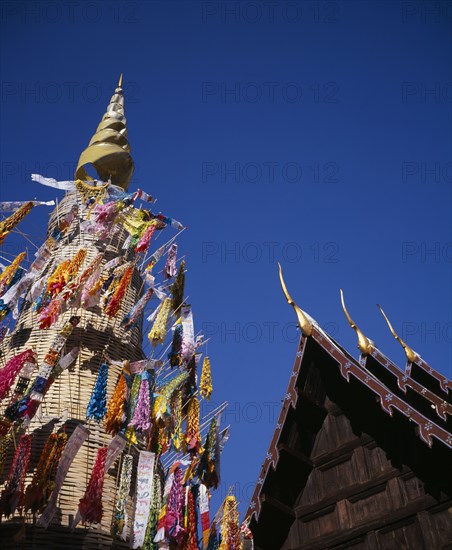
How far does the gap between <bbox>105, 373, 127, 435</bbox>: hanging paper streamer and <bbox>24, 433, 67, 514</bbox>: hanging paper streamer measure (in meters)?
0.88

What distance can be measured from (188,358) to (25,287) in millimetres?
4259

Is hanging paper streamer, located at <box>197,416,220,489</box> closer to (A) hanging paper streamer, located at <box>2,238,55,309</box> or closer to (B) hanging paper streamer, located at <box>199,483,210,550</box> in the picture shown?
(B) hanging paper streamer, located at <box>199,483,210,550</box>

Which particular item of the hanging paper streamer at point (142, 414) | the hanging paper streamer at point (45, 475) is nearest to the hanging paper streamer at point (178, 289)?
the hanging paper streamer at point (142, 414)

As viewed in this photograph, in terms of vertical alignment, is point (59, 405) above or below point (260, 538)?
above

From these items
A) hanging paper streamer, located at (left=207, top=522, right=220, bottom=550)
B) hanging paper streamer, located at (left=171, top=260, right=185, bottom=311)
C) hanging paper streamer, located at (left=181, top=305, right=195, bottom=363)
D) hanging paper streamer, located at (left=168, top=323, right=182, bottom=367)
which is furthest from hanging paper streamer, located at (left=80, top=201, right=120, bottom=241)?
Answer: hanging paper streamer, located at (left=207, top=522, right=220, bottom=550)

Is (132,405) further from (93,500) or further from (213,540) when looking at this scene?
(213,540)

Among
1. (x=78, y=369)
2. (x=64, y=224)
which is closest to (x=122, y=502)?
(x=78, y=369)

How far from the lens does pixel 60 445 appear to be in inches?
434

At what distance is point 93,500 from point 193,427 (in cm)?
312

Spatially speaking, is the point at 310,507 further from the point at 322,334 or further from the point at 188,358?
the point at 188,358

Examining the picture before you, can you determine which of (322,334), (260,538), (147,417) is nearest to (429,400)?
(322,334)

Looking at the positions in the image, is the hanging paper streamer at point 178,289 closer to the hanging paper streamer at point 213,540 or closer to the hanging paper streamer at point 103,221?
the hanging paper streamer at point 103,221

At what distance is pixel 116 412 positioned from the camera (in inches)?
464

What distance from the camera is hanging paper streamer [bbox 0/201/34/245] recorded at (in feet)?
47.7
